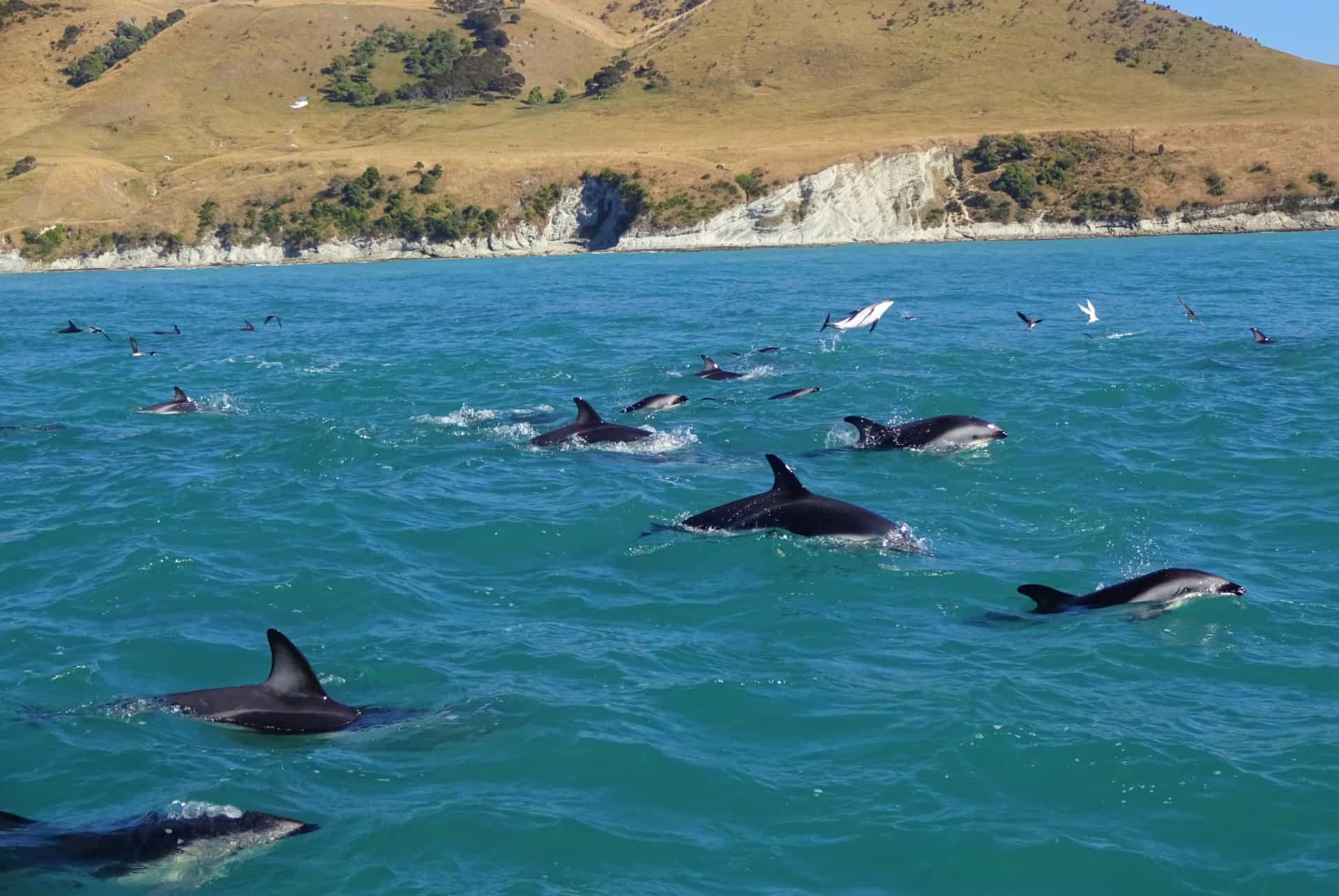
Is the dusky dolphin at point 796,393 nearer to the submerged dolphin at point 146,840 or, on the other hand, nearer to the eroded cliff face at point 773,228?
the submerged dolphin at point 146,840

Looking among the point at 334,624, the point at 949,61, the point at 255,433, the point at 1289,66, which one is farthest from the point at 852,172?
the point at 334,624

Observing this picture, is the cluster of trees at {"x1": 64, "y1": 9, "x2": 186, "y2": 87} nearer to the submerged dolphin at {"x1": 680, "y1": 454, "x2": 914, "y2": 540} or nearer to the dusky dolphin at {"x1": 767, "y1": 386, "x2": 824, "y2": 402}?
the dusky dolphin at {"x1": 767, "y1": 386, "x2": 824, "y2": 402}

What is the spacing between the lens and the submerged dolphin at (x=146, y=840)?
866 centimetres

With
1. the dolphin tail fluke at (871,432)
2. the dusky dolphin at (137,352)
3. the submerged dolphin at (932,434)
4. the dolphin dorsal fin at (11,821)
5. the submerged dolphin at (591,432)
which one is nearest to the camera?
the dolphin dorsal fin at (11,821)

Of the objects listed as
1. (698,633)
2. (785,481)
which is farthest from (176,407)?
(698,633)

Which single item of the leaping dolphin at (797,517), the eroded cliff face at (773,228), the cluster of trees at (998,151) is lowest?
the leaping dolphin at (797,517)

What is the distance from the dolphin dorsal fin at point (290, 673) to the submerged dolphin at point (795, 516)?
6.66 m

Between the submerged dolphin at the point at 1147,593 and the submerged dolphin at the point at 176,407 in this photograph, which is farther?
the submerged dolphin at the point at 176,407

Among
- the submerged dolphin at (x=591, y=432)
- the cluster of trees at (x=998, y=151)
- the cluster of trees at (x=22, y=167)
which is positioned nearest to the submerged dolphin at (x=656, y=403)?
the submerged dolphin at (x=591, y=432)

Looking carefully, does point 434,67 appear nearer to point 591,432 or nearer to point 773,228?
point 773,228

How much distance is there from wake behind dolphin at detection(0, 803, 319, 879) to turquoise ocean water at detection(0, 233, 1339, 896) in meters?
0.19

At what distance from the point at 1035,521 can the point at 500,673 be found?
336 inches

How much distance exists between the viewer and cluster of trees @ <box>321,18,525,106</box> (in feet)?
504

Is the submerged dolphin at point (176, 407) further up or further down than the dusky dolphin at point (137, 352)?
further down
